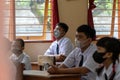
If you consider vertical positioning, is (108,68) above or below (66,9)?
below

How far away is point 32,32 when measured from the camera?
17.7 feet

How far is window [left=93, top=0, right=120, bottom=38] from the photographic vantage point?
223 inches

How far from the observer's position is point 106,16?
5.67 metres

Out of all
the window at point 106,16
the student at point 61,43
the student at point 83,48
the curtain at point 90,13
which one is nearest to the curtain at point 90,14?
the curtain at point 90,13

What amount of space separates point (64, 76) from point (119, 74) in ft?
1.30

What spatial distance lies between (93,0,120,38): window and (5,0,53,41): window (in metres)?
0.97

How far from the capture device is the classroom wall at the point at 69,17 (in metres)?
5.27

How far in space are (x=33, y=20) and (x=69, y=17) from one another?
0.68 metres

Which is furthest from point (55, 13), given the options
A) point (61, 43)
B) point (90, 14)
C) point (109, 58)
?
point (109, 58)

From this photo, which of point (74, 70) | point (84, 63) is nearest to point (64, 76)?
point (74, 70)

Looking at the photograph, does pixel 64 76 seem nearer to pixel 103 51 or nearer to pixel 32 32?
pixel 103 51

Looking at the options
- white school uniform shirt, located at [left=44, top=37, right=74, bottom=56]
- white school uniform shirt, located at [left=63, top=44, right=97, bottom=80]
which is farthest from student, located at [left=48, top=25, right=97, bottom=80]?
white school uniform shirt, located at [left=44, top=37, right=74, bottom=56]

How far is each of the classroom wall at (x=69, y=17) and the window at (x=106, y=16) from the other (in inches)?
13.3

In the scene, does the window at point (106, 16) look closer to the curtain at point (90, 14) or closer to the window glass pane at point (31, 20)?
the curtain at point (90, 14)
